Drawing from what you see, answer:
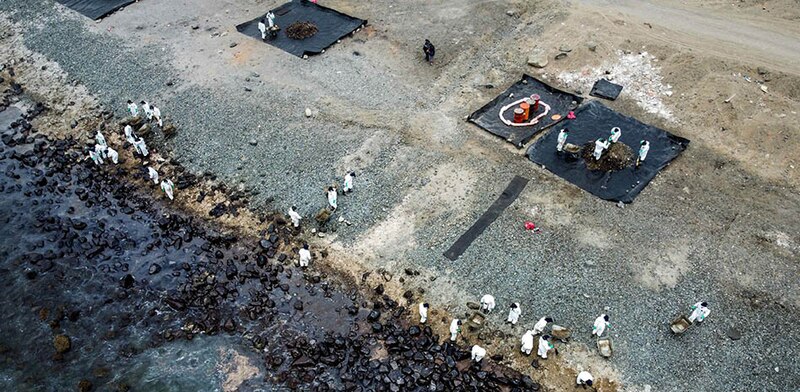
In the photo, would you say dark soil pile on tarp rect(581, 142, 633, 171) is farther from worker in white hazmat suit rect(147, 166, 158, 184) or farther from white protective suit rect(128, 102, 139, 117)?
white protective suit rect(128, 102, 139, 117)

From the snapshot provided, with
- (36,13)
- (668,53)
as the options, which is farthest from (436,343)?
(36,13)

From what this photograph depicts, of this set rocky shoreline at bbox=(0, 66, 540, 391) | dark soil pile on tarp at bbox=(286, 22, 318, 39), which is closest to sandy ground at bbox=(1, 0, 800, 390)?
rocky shoreline at bbox=(0, 66, 540, 391)

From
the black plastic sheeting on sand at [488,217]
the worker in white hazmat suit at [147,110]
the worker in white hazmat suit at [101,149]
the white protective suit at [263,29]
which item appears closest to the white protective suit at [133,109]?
the worker in white hazmat suit at [147,110]

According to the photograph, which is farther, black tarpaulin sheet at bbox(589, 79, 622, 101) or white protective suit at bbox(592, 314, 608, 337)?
black tarpaulin sheet at bbox(589, 79, 622, 101)

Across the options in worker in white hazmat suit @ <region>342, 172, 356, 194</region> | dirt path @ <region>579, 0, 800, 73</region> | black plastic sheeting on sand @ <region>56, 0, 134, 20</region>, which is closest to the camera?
worker in white hazmat suit @ <region>342, 172, 356, 194</region>

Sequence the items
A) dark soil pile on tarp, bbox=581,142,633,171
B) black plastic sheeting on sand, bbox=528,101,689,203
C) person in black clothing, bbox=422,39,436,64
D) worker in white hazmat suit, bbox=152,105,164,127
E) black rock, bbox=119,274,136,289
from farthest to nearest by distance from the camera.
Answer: person in black clothing, bbox=422,39,436,64
worker in white hazmat suit, bbox=152,105,164,127
dark soil pile on tarp, bbox=581,142,633,171
black plastic sheeting on sand, bbox=528,101,689,203
black rock, bbox=119,274,136,289

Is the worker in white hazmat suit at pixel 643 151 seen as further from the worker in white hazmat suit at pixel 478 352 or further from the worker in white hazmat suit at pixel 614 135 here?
the worker in white hazmat suit at pixel 478 352

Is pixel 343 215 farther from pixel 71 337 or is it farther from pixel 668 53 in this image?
pixel 668 53
